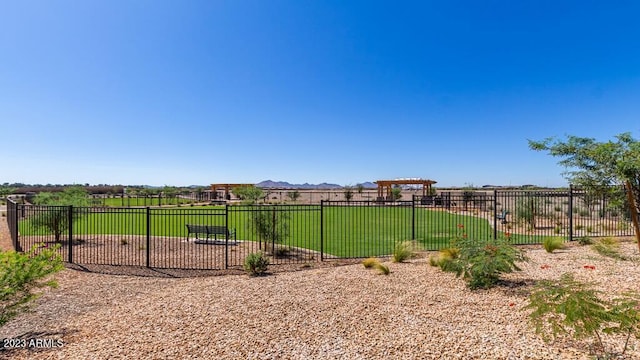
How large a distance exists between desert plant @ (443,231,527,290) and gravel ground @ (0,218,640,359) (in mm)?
243

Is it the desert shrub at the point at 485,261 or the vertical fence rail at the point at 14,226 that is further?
the vertical fence rail at the point at 14,226

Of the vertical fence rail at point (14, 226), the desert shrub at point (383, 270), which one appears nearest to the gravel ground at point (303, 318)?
the desert shrub at point (383, 270)

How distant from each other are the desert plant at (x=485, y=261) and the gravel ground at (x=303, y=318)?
243mm

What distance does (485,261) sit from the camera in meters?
6.50

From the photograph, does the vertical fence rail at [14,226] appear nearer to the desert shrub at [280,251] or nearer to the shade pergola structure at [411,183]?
the desert shrub at [280,251]

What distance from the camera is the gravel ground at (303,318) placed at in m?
4.23

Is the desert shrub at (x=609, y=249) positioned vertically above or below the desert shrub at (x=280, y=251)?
above

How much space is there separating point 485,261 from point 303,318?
12.3 feet

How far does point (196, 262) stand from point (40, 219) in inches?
347

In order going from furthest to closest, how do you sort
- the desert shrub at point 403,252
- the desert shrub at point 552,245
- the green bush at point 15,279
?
the desert shrub at point 552,245 → the desert shrub at point 403,252 → the green bush at point 15,279

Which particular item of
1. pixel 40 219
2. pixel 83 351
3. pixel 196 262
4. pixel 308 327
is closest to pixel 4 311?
pixel 83 351

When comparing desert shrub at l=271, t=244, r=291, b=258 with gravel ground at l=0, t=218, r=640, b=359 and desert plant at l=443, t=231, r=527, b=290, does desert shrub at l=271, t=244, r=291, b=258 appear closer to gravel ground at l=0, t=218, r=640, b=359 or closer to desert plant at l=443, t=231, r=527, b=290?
gravel ground at l=0, t=218, r=640, b=359

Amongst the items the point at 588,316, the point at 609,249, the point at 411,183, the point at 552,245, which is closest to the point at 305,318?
the point at 588,316

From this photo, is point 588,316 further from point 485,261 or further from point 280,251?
point 280,251
